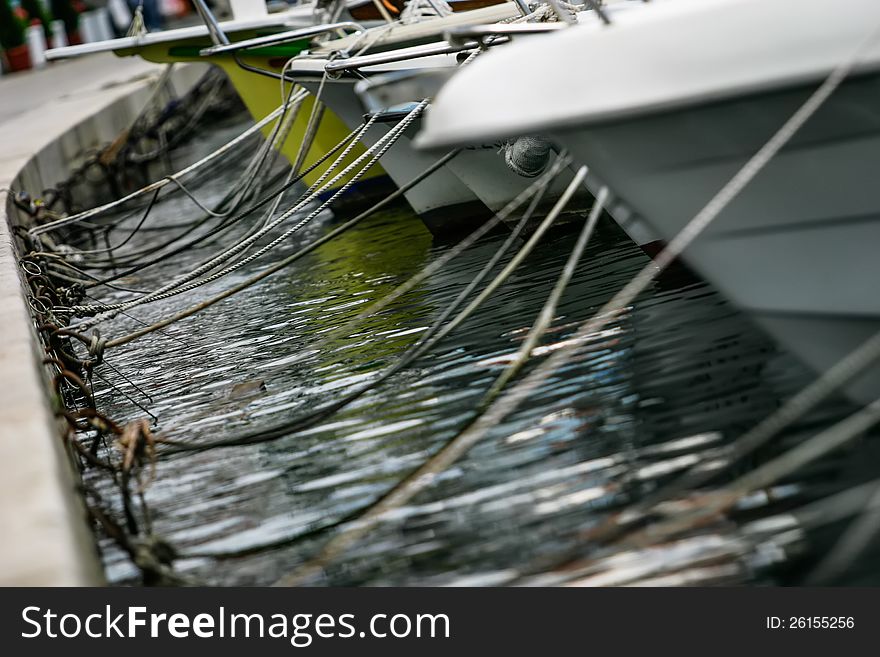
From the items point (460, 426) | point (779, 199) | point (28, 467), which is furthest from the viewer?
point (460, 426)

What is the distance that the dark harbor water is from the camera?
375 centimetres

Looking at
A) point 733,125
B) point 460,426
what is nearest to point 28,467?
point 460,426

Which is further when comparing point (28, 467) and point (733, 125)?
point (733, 125)

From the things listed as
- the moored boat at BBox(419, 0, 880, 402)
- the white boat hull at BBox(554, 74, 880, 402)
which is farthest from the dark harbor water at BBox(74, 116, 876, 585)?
Answer: the moored boat at BBox(419, 0, 880, 402)

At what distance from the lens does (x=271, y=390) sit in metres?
6.05

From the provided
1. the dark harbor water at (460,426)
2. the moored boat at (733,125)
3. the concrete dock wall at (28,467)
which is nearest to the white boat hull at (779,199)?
the moored boat at (733,125)

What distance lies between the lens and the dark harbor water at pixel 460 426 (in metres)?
3.75

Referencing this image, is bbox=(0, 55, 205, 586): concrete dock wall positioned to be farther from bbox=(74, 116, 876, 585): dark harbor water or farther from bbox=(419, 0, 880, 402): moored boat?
bbox=(419, 0, 880, 402): moored boat

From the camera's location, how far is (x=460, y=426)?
4.95 m

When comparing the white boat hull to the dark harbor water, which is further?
the white boat hull

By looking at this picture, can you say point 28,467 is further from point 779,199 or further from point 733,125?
point 779,199

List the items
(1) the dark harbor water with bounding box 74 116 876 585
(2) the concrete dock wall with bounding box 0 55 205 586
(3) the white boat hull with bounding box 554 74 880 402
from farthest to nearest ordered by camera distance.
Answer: (3) the white boat hull with bounding box 554 74 880 402, (1) the dark harbor water with bounding box 74 116 876 585, (2) the concrete dock wall with bounding box 0 55 205 586

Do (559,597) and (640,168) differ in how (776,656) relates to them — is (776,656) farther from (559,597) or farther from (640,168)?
(640,168)

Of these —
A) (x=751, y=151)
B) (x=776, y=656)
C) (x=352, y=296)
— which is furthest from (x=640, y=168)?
(x=352, y=296)
